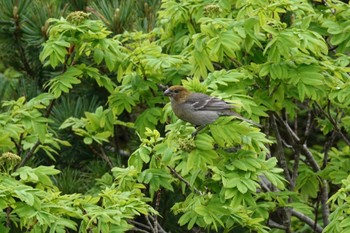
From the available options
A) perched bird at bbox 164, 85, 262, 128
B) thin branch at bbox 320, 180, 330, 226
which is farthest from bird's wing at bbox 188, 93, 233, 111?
thin branch at bbox 320, 180, 330, 226

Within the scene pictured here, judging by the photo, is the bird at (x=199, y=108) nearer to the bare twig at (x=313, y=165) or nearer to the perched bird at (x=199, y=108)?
the perched bird at (x=199, y=108)

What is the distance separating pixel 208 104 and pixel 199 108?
2.4 inches

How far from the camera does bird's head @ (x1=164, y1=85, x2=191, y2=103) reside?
5.44m

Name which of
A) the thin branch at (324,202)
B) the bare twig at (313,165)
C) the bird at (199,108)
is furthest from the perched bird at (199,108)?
the thin branch at (324,202)

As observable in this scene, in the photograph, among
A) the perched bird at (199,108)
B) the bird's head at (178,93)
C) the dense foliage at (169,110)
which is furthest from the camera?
the bird's head at (178,93)

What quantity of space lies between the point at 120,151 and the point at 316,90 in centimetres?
222

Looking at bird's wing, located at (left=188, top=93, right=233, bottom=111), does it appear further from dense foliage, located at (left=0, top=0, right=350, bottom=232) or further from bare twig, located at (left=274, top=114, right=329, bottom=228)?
bare twig, located at (left=274, top=114, right=329, bottom=228)

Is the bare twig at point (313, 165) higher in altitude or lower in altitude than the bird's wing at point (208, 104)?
lower

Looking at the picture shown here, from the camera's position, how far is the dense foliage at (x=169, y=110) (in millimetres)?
4961

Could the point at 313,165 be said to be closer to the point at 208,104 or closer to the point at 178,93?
the point at 178,93

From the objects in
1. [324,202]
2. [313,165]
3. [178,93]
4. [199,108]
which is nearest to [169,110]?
[178,93]

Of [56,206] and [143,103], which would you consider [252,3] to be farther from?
[56,206]

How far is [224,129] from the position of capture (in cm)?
502

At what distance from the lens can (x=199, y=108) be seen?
17.1 ft
